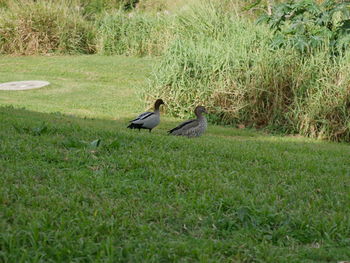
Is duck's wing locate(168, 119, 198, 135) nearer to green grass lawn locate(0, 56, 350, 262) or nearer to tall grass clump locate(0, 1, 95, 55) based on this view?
green grass lawn locate(0, 56, 350, 262)

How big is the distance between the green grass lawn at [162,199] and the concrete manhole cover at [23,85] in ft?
25.9

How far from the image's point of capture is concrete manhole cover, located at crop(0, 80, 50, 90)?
16.1 m

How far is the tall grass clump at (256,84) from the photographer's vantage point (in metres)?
11.1

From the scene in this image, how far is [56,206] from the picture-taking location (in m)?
Answer: 4.66

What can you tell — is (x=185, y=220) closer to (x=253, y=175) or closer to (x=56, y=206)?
(x=56, y=206)

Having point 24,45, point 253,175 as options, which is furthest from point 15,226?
point 24,45

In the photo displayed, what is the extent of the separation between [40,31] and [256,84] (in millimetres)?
12429

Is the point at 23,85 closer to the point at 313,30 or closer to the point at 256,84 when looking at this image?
the point at 256,84

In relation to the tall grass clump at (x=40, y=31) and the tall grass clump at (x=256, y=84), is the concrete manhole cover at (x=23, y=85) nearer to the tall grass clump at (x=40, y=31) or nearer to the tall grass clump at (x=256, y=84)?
the tall grass clump at (x=256, y=84)

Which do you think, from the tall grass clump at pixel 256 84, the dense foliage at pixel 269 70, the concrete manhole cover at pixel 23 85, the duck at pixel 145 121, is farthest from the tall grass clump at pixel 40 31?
the duck at pixel 145 121

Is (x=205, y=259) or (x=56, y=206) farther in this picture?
(x=56, y=206)

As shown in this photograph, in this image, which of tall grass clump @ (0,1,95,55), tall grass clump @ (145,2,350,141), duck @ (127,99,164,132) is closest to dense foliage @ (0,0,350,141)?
tall grass clump @ (145,2,350,141)

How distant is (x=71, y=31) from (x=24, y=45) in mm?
1892

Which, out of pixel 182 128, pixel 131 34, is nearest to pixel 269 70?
pixel 182 128
